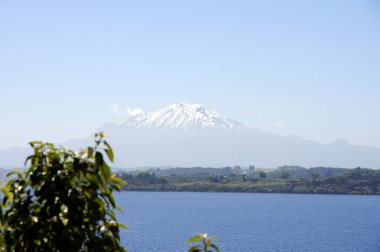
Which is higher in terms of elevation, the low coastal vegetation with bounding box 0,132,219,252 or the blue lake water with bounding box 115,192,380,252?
the low coastal vegetation with bounding box 0,132,219,252

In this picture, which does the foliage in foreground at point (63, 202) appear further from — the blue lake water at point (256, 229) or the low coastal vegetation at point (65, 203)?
the blue lake water at point (256, 229)

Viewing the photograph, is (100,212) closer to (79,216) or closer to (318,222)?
(79,216)

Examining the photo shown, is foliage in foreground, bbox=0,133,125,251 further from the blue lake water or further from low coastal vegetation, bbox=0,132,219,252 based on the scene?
the blue lake water

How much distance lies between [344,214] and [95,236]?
14881 cm

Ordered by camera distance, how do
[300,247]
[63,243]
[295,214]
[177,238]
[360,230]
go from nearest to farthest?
[63,243] → [300,247] → [177,238] → [360,230] → [295,214]

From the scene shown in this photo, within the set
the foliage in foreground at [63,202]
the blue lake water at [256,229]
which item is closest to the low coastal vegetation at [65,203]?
Result: the foliage in foreground at [63,202]

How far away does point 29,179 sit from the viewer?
4.95 metres

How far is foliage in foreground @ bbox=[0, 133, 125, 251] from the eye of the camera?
477 cm

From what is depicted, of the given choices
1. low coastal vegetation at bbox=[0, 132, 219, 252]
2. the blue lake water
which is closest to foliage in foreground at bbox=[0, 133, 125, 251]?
low coastal vegetation at bbox=[0, 132, 219, 252]

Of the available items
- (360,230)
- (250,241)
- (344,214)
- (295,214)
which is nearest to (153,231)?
(250,241)

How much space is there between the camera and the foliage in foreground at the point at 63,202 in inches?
188

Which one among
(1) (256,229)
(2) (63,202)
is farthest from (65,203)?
(1) (256,229)

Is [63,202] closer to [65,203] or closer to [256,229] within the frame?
[65,203]

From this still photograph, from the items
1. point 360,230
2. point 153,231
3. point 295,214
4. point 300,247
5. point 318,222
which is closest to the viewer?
point 300,247
